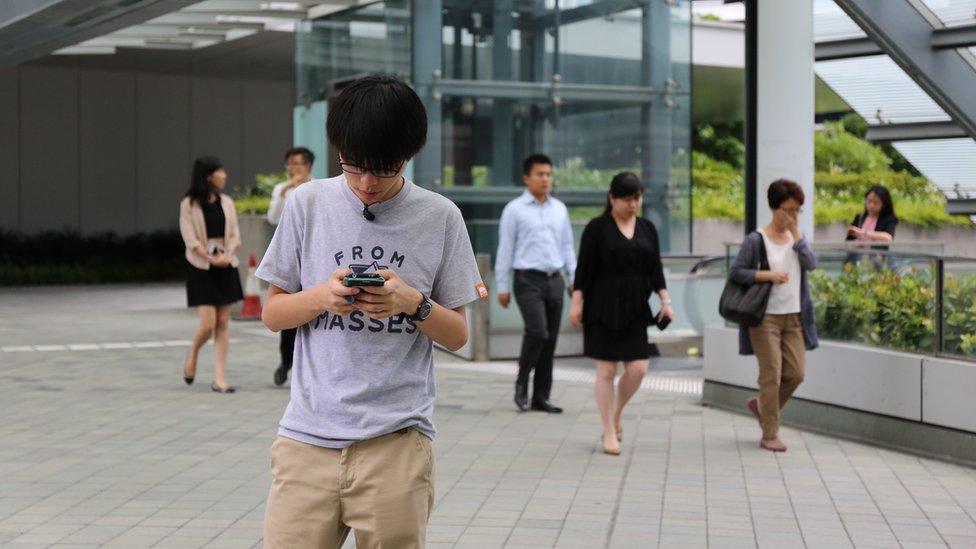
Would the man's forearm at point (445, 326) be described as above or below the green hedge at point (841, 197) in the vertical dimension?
below

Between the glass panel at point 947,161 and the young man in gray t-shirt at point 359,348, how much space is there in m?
6.74

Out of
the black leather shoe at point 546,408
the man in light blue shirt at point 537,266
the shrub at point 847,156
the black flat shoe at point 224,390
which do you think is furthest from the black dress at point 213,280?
the shrub at point 847,156

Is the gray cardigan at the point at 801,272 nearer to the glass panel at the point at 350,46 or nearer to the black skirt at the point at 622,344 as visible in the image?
the black skirt at the point at 622,344

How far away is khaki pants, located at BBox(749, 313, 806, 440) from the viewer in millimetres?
8555

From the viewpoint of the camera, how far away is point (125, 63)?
30.4 meters

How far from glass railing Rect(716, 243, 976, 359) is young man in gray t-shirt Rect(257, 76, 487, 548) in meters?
5.71

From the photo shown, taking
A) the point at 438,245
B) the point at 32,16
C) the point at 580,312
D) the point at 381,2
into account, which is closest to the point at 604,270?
the point at 580,312

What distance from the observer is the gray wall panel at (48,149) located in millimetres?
30625

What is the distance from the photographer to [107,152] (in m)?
31.9

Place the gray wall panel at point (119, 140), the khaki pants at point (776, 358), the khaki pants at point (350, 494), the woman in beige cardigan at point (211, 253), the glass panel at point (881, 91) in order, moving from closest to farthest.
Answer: the khaki pants at point (350, 494)
the khaki pants at point (776, 358)
the glass panel at point (881, 91)
the woman in beige cardigan at point (211, 253)
the gray wall panel at point (119, 140)

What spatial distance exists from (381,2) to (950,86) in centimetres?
859

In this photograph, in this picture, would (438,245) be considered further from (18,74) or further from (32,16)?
(18,74)

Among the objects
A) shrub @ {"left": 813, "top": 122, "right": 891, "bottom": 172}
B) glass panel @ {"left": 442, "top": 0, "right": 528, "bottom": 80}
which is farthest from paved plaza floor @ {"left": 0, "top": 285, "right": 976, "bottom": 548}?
shrub @ {"left": 813, "top": 122, "right": 891, "bottom": 172}

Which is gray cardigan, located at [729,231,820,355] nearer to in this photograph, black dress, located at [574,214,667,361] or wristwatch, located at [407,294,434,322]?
black dress, located at [574,214,667,361]
